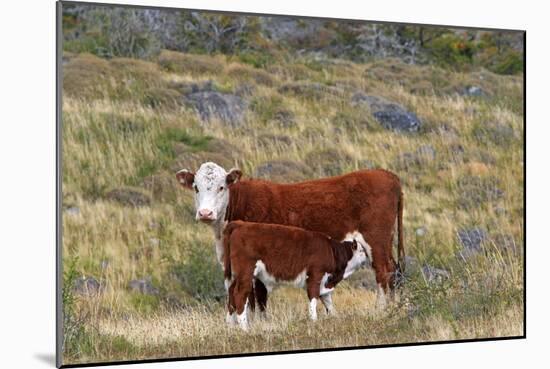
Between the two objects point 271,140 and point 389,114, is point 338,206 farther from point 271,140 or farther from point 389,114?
point 389,114

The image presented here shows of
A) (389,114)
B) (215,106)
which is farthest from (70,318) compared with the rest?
(389,114)

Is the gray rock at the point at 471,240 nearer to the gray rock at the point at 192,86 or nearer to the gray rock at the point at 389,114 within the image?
the gray rock at the point at 389,114

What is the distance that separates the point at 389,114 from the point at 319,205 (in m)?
1.88

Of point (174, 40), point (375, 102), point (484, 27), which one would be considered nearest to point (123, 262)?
point (174, 40)

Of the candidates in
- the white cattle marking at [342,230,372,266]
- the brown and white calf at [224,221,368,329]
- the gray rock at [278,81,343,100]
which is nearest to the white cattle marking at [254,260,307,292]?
the brown and white calf at [224,221,368,329]

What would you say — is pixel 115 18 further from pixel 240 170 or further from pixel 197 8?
pixel 240 170

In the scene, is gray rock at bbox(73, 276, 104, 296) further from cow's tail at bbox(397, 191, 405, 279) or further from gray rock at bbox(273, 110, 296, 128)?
cow's tail at bbox(397, 191, 405, 279)

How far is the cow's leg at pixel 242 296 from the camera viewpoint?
13.5 m

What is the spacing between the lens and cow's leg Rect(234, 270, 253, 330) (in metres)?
13.5

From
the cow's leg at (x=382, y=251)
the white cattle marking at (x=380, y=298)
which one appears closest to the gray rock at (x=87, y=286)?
the cow's leg at (x=382, y=251)

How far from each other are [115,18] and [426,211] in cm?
414

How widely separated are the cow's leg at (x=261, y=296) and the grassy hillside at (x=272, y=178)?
0.13 metres

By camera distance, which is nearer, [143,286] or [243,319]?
[243,319]

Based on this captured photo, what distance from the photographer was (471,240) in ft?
51.1
